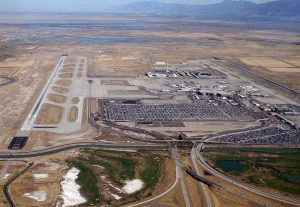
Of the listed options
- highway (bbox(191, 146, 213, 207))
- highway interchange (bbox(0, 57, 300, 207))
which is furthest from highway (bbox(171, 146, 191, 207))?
highway (bbox(191, 146, 213, 207))

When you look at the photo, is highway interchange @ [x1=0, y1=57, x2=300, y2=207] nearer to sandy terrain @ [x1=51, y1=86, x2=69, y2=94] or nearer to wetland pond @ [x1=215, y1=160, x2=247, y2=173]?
wetland pond @ [x1=215, y1=160, x2=247, y2=173]

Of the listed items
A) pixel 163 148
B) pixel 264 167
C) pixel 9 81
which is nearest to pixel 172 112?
pixel 163 148

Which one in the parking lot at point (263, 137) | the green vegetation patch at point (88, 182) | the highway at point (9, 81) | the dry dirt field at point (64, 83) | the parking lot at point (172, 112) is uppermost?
the highway at point (9, 81)

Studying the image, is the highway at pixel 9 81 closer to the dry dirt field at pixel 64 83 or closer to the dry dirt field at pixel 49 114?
the dry dirt field at pixel 64 83

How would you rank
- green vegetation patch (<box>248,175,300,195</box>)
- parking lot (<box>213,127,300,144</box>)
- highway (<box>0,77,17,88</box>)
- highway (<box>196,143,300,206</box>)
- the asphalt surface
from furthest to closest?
highway (<box>0,77,17,88</box>)
parking lot (<box>213,127,300,144</box>)
the asphalt surface
green vegetation patch (<box>248,175,300,195</box>)
highway (<box>196,143,300,206</box>)

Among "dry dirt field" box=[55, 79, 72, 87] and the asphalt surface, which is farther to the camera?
"dry dirt field" box=[55, 79, 72, 87]

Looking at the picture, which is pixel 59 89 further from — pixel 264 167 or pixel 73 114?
pixel 264 167

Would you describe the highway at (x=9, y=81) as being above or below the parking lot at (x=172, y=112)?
above

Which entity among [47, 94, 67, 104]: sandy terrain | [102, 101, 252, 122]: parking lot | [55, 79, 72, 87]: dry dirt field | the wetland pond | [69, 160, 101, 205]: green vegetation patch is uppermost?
[55, 79, 72, 87]: dry dirt field

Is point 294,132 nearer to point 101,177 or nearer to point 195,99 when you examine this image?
point 195,99

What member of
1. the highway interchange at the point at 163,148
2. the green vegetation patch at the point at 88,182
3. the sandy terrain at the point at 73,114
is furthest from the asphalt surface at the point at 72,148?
the sandy terrain at the point at 73,114

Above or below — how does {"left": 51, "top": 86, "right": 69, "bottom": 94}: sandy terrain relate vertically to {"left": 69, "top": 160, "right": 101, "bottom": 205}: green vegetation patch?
above

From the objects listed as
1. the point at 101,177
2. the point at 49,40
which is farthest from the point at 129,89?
the point at 49,40
